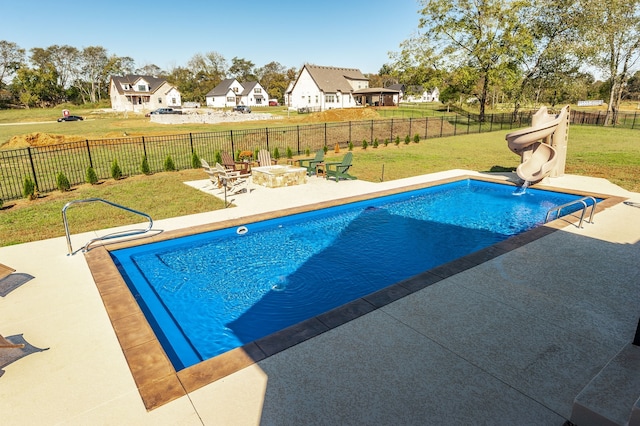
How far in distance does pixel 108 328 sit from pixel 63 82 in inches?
4523

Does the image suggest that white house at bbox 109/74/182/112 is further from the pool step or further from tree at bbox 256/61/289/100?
the pool step

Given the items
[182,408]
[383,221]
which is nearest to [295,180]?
[383,221]

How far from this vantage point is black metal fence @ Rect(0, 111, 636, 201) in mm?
15258

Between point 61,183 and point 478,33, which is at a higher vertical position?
point 478,33

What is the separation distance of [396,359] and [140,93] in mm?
78540

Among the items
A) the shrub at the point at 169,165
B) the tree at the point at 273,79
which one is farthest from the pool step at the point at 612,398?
the tree at the point at 273,79

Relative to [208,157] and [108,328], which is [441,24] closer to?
[208,157]

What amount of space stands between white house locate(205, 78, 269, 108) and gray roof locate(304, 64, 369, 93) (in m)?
20.5

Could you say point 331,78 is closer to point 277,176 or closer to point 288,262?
point 277,176

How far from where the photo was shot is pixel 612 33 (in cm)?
3316

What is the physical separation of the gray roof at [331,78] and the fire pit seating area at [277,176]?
167 ft

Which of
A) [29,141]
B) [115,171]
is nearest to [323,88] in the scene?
[29,141]

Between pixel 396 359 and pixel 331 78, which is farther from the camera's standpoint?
pixel 331 78

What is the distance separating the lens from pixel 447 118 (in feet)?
124
